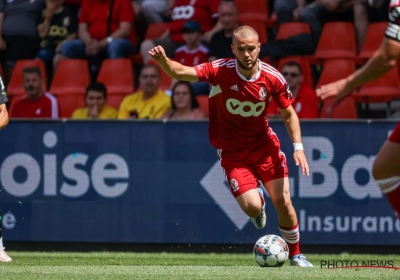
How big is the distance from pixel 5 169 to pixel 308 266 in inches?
184

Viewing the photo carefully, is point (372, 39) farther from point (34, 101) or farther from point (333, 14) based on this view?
point (34, 101)

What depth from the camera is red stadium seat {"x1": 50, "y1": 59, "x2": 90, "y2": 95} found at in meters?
13.6

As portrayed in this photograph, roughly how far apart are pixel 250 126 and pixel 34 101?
518cm

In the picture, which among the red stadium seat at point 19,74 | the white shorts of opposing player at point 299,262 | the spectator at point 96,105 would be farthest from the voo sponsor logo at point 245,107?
the red stadium seat at point 19,74

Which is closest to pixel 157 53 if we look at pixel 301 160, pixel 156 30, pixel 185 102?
pixel 301 160

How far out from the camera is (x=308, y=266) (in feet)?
27.5

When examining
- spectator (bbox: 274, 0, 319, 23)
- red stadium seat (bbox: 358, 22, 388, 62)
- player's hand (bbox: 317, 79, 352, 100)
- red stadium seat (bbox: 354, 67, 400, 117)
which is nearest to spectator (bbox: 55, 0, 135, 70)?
spectator (bbox: 274, 0, 319, 23)

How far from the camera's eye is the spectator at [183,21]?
13570 mm

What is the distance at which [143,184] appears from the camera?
36.7ft

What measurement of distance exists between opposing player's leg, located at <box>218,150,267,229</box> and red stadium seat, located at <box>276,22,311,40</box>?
15.3 ft

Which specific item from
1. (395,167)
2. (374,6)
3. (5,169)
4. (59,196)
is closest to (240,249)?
(59,196)

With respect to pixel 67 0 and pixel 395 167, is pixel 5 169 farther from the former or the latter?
pixel 395 167

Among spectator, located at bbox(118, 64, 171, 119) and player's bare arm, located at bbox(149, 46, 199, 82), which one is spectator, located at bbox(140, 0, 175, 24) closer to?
spectator, located at bbox(118, 64, 171, 119)

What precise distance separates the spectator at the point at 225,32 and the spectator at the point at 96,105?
169 cm
